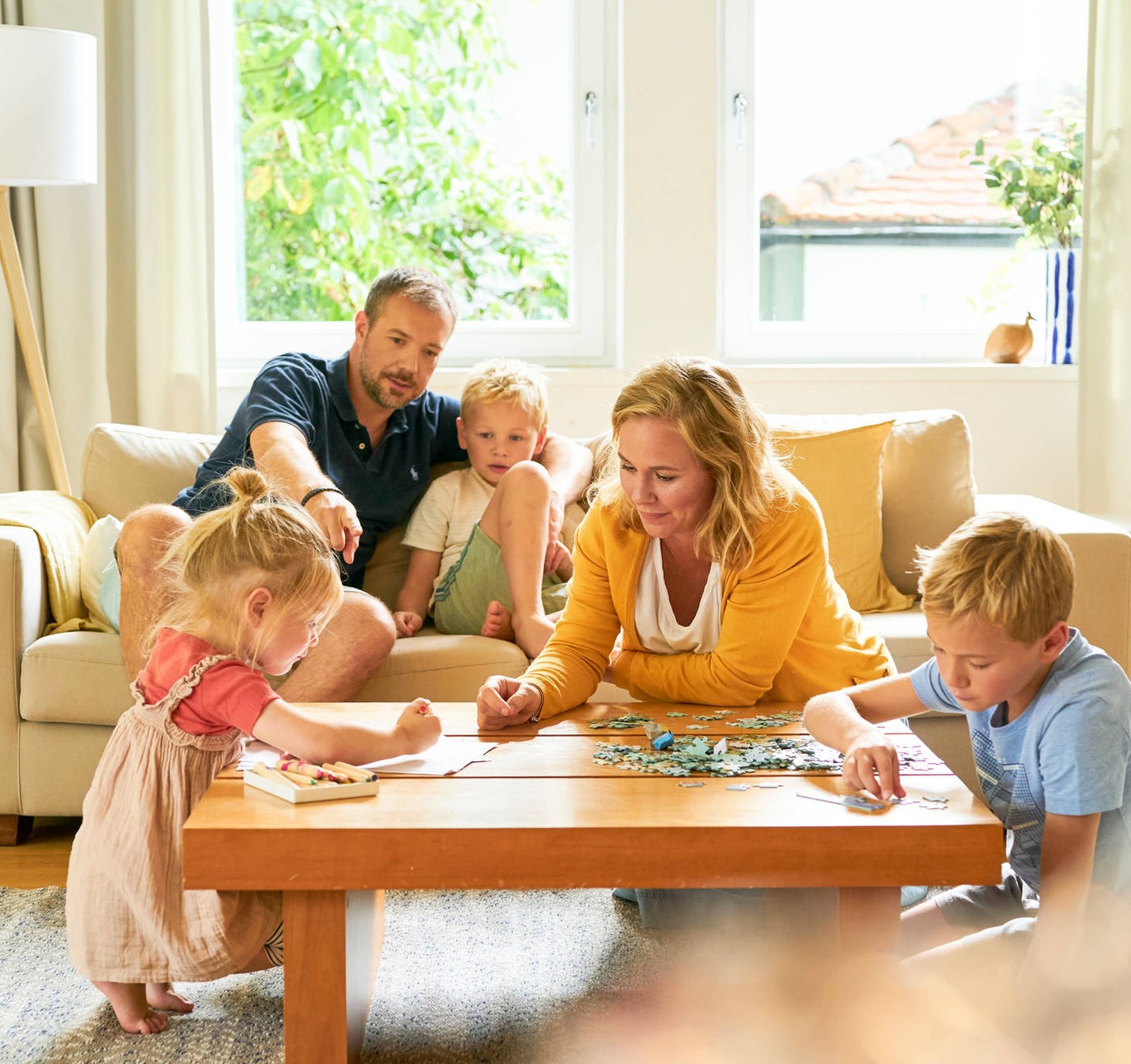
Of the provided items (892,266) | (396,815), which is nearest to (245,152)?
(892,266)

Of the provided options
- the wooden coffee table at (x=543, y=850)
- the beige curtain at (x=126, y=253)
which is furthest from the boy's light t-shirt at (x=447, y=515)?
the wooden coffee table at (x=543, y=850)

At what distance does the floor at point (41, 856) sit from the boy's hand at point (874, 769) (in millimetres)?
1519

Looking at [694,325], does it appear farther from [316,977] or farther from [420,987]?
[316,977]

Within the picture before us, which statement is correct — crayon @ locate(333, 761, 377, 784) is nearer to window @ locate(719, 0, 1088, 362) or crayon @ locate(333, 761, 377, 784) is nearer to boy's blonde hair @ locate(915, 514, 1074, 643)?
boy's blonde hair @ locate(915, 514, 1074, 643)

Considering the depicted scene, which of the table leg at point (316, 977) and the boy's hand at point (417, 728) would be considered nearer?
the table leg at point (316, 977)

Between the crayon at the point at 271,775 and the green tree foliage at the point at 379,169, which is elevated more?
the green tree foliage at the point at 379,169

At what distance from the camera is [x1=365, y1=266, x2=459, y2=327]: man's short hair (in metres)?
2.67

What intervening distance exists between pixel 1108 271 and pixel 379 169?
217cm

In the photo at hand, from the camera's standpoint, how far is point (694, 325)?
139 inches

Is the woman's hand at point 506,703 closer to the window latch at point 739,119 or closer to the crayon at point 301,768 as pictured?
the crayon at point 301,768

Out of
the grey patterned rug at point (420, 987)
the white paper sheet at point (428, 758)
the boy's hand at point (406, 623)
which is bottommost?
the grey patterned rug at point (420, 987)

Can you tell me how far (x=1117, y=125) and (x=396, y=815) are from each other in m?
2.93

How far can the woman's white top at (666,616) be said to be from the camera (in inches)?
71.8

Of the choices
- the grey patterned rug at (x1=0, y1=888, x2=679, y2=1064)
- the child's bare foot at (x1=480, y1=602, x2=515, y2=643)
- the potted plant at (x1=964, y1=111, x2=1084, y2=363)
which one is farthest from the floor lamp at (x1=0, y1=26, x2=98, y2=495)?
the potted plant at (x1=964, y1=111, x2=1084, y2=363)
